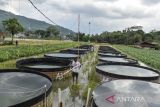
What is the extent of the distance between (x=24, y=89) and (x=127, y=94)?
4.19 m

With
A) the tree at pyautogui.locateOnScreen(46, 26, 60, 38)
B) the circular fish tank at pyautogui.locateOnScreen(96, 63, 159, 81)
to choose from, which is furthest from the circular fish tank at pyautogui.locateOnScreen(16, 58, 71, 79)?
the tree at pyautogui.locateOnScreen(46, 26, 60, 38)

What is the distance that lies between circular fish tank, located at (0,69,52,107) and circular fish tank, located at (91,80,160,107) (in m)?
1.80

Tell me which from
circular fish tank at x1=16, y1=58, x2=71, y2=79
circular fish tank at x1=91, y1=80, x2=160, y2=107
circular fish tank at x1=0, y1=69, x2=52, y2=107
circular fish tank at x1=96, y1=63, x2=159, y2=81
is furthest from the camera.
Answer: circular fish tank at x1=16, y1=58, x2=71, y2=79

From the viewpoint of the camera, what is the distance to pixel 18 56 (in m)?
25.8

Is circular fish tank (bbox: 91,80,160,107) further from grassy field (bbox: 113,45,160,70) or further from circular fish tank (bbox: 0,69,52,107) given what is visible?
grassy field (bbox: 113,45,160,70)

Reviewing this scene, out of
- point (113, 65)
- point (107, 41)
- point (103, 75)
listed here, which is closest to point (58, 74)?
point (103, 75)

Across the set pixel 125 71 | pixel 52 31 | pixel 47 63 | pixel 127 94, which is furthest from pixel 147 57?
pixel 52 31

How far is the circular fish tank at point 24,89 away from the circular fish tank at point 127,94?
71.0 inches

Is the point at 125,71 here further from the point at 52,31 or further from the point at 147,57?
the point at 52,31

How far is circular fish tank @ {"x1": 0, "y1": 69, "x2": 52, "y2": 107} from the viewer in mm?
7977

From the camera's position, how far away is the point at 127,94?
31.2ft

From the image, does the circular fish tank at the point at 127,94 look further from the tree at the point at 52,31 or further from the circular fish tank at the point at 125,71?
the tree at the point at 52,31

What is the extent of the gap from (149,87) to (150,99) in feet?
6.08

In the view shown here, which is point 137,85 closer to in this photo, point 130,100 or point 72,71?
point 130,100
